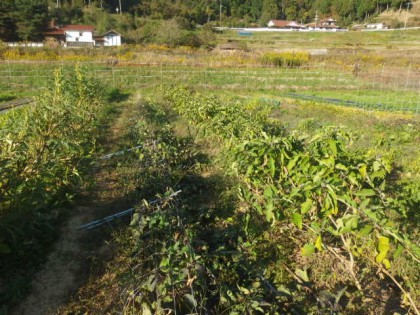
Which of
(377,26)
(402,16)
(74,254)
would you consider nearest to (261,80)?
(74,254)

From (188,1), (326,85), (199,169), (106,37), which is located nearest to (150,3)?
(188,1)

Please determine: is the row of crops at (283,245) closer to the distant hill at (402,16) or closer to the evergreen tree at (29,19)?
the evergreen tree at (29,19)

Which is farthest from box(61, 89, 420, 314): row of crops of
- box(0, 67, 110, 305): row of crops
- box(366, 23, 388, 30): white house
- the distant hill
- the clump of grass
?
the distant hill

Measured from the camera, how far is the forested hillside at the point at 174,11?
113 ft

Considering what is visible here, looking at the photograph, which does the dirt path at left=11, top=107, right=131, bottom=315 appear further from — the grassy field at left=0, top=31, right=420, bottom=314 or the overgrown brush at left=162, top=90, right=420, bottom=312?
the overgrown brush at left=162, top=90, right=420, bottom=312

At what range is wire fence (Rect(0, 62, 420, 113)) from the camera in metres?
15.8

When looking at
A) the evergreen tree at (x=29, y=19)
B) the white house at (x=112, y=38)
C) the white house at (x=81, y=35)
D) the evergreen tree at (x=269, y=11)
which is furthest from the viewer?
the evergreen tree at (x=269, y=11)

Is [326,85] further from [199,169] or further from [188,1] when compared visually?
[188,1]

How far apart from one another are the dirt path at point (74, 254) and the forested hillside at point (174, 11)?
37258mm

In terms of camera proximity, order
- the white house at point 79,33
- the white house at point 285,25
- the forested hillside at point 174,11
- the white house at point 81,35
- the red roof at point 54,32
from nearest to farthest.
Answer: the forested hillside at point 174,11
the white house at point 81,35
the red roof at point 54,32
the white house at point 79,33
the white house at point 285,25

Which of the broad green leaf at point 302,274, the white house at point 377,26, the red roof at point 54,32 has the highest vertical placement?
the white house at point 377,26

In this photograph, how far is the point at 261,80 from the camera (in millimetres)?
19812

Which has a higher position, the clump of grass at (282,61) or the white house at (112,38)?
the white house at (112,38)

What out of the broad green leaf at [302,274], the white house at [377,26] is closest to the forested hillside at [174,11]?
the white house at [377,26]
